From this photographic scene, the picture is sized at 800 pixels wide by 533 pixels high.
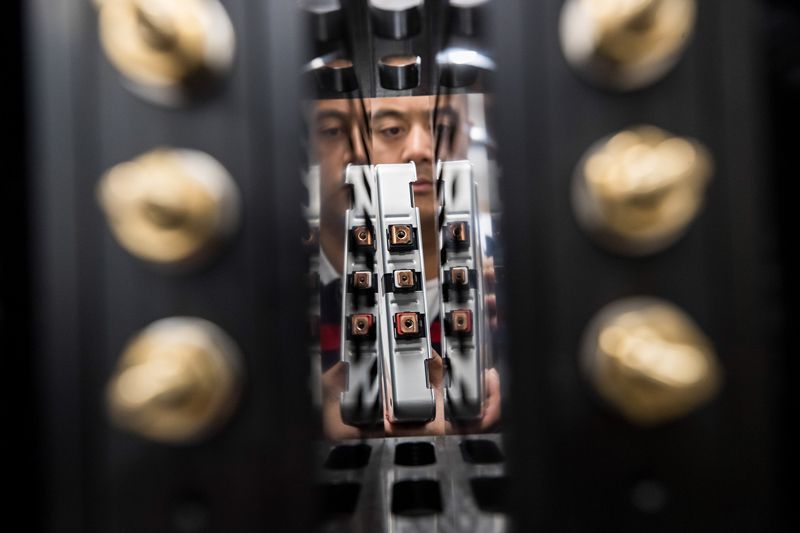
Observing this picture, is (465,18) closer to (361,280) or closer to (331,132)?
(331,132)

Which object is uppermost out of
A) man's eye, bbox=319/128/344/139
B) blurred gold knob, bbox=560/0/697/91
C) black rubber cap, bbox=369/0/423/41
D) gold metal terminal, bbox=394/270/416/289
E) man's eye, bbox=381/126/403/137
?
black rubber cap, bbox=369/0/423/41

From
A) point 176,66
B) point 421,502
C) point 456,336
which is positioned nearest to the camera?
point 176,66

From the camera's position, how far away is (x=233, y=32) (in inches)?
10.0

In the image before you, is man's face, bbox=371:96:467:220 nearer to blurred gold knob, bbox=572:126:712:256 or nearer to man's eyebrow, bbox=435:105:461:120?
man's eyebrow, bbox=435:105:461:120

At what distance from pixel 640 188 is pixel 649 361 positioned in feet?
0.23

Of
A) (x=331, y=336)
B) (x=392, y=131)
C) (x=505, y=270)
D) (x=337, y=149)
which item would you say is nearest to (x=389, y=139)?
(x=392, y=131)

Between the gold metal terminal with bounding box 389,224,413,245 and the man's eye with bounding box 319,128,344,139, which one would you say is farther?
the gold metal terminal with bounding box 389,224,413,245

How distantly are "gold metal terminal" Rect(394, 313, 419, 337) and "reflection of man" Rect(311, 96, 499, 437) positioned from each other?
0.06ft

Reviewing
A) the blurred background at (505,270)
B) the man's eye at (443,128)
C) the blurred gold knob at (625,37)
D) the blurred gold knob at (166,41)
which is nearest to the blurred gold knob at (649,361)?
the blurred background at (505,270)

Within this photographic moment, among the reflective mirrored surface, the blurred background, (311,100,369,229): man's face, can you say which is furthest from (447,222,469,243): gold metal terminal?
the blurred background

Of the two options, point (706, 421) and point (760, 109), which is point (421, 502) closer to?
point (706, 421)

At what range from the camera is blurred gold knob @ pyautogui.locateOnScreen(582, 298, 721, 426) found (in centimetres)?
22

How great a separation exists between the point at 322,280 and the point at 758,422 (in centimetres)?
35

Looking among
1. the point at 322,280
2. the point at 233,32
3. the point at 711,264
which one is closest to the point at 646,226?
the point at 711,264
